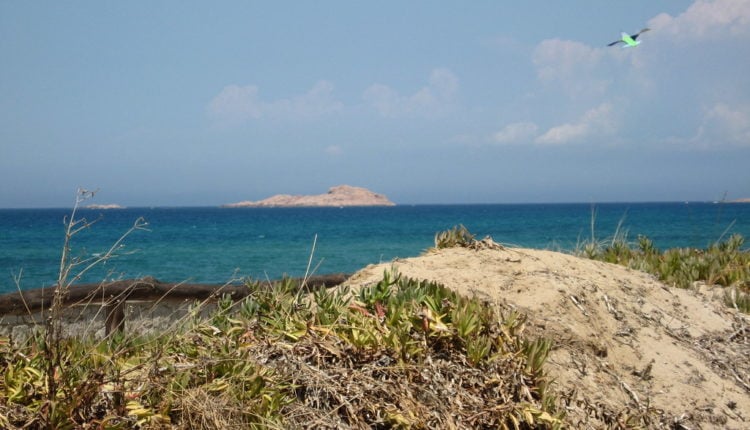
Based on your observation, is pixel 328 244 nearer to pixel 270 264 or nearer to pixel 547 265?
pixel 270 264

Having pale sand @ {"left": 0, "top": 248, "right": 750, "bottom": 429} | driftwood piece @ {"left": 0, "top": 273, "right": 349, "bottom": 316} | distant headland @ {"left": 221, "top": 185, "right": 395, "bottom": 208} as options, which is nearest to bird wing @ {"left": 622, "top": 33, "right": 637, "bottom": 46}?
pale sand @ {"left": 0, "top": 248, "right": 750, "bottom": 429}

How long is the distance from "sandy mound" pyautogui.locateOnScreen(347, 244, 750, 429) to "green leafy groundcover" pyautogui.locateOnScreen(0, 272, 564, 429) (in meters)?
0.42

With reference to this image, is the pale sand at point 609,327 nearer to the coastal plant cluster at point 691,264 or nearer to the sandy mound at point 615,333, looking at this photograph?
the sandy mound at point 615,333

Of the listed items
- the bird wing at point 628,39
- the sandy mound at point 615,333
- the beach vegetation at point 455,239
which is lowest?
the sandy mound at point 615,333

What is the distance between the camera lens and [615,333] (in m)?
5.21

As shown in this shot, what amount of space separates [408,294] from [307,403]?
115 cm

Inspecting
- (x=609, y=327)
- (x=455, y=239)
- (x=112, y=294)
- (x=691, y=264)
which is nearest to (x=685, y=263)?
(x=691, y=264)

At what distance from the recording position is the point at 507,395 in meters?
3.99

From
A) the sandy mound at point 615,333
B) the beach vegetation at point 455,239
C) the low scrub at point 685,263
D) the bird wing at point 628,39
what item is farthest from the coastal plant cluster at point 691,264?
the bird wing at point 628,39

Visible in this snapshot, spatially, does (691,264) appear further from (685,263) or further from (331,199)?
(331,199)

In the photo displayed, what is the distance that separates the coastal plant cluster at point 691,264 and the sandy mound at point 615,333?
0.63 meters

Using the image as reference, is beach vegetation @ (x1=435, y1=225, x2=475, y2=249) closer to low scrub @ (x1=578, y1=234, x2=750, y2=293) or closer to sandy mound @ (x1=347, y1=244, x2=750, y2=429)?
sandy mound @ (x1=347, y1=244, x2=750, y2=429)

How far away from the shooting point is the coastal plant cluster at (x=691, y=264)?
24.2ft

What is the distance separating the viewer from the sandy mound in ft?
14.8
